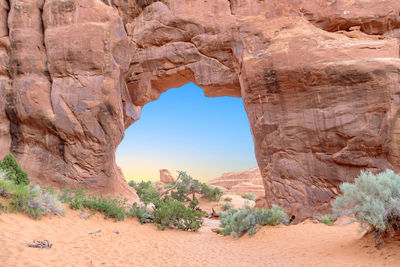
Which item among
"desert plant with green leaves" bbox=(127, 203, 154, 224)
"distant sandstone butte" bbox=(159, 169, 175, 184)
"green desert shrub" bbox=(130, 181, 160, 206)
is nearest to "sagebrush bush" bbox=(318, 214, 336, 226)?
"desert plant with green leaves" bbox=(127, 203, 154, 224)

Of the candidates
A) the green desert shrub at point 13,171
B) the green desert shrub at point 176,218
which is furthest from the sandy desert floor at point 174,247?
the green desert shrub at point 13,171

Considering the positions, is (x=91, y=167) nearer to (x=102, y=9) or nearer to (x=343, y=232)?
(x=102, y=9)

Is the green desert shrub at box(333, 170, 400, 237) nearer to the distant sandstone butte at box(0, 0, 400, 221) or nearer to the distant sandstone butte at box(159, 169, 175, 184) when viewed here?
the distant sandstone butte at box(0, 0, 400, 221)

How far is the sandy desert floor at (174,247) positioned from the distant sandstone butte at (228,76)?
3501mm

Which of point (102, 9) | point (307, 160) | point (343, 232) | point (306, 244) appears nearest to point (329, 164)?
point (307, 160)

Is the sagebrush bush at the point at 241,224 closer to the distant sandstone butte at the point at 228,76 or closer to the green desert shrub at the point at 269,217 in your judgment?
the green desert shrub at the point at 269,217

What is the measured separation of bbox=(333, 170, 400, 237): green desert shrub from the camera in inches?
236

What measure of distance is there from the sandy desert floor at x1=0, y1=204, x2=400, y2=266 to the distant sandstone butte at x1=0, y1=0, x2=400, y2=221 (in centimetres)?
350

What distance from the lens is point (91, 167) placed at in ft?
46.2

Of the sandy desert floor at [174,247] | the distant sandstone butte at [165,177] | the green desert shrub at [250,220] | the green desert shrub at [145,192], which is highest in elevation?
the sandy desert floor at [174,247]

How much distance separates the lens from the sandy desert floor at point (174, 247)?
5.85 meters

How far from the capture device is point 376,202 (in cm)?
612

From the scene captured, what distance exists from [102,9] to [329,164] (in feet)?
41.9

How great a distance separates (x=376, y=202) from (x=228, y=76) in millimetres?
10469
